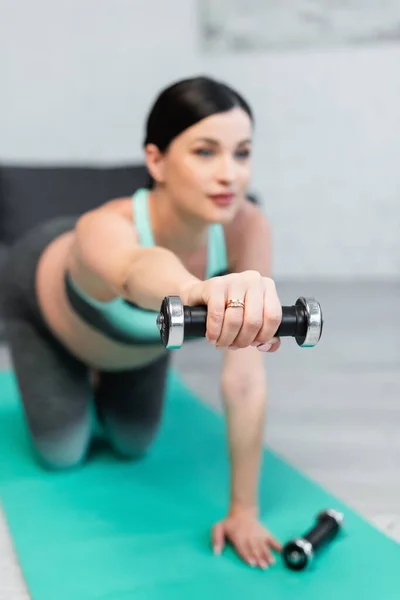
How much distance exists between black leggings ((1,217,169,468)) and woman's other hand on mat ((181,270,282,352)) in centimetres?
106

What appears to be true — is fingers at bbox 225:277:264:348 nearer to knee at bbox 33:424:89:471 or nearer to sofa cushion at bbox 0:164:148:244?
knee at bbox 33:424:89:471

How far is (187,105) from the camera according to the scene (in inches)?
53.2

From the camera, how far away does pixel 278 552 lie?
1473 mm

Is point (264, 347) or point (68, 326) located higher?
point (264, 347)

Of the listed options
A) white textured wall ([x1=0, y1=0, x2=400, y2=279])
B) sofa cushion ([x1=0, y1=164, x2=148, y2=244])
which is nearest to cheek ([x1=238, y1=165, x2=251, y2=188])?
sofa cushion ([x1=0, y1=164, x2=148, y2=244])

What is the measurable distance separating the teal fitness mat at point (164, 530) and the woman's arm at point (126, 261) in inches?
23.3

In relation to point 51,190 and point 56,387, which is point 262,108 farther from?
point 56,387

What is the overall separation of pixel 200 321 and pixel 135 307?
25.4 inches

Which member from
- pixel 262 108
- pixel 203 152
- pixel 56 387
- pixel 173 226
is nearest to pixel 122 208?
pixel 173 226

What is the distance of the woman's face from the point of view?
4.39 feet

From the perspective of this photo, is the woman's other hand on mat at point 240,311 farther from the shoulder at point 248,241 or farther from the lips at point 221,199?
the shoulder at point 248,241

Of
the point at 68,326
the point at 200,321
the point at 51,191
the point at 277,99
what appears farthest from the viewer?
the point at 277,99

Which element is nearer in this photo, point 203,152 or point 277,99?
point 203,152

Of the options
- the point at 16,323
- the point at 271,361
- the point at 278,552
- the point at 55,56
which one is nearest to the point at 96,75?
the point at 55,56
